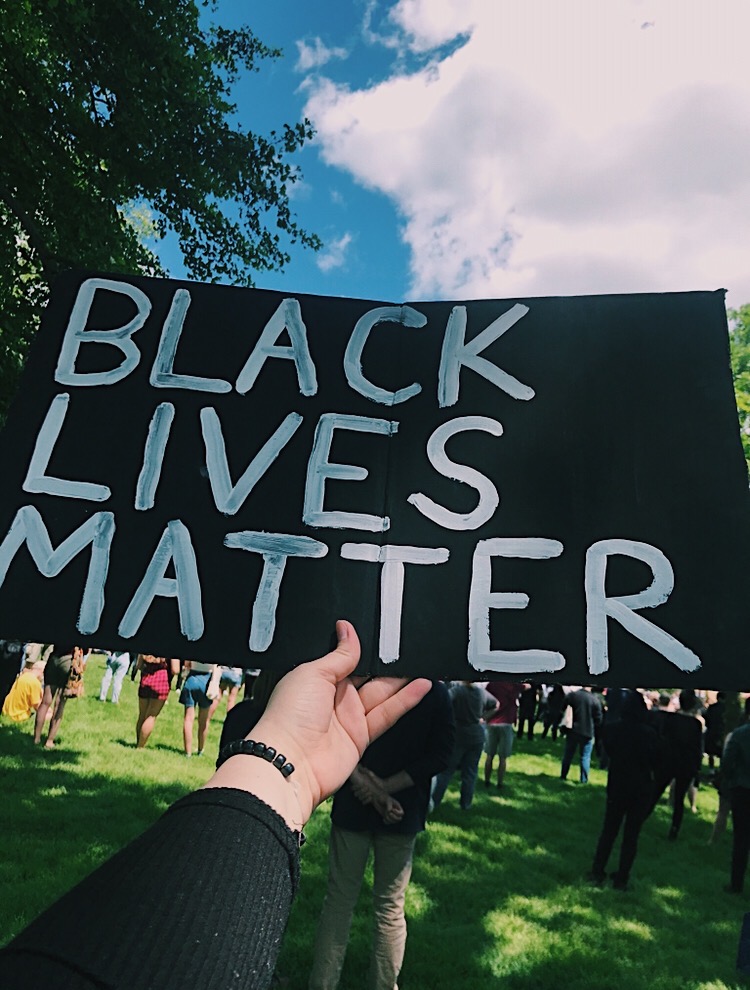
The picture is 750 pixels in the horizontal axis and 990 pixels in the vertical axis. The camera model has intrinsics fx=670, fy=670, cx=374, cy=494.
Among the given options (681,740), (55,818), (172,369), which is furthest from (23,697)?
(172,369)

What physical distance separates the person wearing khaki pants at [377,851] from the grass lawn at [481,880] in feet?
1.44

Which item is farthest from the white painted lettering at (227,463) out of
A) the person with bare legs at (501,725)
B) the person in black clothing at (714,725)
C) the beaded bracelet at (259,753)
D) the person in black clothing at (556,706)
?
the person in black clothing at (556,706)

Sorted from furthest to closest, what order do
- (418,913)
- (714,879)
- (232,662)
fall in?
(714,879)
(418,913)
(232,662)

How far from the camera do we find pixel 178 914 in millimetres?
830

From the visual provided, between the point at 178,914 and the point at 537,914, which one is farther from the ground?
the point at 178,914

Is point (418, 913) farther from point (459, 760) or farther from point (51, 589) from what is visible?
point (51, 589)

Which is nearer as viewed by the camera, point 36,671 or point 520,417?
point 520,417

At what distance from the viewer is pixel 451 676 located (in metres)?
1.70

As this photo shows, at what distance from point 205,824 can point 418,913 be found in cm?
474

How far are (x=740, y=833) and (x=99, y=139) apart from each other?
1050 centimetres

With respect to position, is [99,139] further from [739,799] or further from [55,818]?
[739,799]

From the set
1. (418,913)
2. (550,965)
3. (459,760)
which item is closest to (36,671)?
(459,760)

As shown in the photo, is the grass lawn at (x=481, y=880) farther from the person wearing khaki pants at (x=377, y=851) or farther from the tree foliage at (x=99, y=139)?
the tree foliage at (x=99, y=139)

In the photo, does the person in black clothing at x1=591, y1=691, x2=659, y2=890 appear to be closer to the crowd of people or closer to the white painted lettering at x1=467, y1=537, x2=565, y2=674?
the crowd of people
